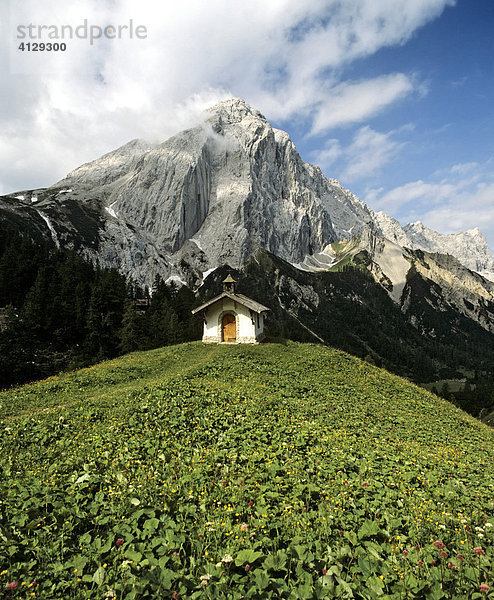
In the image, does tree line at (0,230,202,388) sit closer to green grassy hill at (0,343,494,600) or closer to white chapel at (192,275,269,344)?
white chapel at (192,275,269,344)

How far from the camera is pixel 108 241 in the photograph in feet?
618

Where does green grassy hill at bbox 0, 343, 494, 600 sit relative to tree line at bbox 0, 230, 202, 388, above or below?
below

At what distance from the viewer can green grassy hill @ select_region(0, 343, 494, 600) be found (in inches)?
210

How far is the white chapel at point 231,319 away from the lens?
37281 mm

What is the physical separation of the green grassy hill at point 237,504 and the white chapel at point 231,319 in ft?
67.9

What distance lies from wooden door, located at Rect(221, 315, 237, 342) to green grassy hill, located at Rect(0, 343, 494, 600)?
21.3 m

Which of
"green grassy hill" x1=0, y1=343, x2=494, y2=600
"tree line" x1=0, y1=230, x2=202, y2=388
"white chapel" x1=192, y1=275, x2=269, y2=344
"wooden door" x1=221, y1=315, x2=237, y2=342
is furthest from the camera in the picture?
"tree line" x1=0, y1=230, x2=202, y2=388

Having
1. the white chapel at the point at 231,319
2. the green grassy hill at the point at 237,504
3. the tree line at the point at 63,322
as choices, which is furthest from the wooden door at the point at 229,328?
the green grassy hill at the point at 237,504

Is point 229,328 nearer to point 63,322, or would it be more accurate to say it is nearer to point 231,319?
point 231,319

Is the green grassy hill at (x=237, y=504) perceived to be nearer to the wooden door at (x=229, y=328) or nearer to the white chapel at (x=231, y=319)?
the white chapel at (x=231, y=319)

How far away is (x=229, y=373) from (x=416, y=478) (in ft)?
52.7

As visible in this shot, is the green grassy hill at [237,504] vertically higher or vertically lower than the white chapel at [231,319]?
lower

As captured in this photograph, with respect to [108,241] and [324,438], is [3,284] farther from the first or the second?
[108,241]

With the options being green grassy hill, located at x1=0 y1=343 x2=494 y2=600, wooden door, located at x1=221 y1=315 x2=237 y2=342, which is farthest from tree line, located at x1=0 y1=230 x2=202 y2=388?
green grassy hill, located at x1=0 y1=343 x2=494 y2=600
